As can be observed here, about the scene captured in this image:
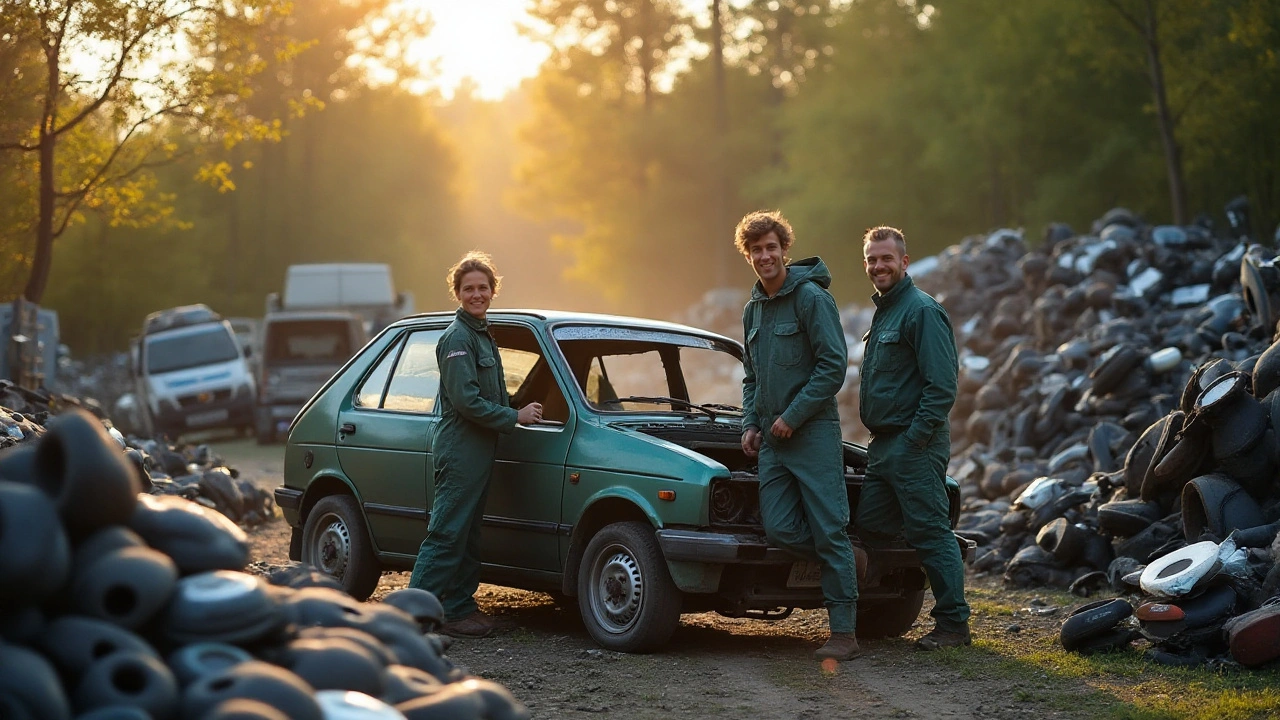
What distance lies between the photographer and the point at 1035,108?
34.0 meters

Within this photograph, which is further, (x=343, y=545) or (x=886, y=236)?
(x=343, y=545)

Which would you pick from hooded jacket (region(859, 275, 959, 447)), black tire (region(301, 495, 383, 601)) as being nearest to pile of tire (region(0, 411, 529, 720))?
hooded jacket (region(859, 275, 959, 447))

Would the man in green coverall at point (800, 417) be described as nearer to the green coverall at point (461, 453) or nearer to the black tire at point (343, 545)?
the green coverall at point (461, 453)

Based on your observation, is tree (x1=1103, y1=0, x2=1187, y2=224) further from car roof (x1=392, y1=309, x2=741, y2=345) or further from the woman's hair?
the woman's hair

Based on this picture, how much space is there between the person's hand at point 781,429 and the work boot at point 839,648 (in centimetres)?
107

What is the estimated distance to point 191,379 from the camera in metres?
26.3

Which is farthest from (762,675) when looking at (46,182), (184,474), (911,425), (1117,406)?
(46,182)

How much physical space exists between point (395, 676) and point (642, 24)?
46.8m

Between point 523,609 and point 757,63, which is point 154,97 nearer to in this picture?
point 523,609

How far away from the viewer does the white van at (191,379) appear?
26.1 meters

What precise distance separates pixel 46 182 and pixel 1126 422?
12457 millimetres

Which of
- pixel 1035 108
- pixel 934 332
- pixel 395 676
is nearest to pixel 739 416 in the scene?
pixel 934 332

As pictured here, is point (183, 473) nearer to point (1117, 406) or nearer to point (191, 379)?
point (1117, 406)

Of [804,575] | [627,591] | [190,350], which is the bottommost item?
[627,591]
